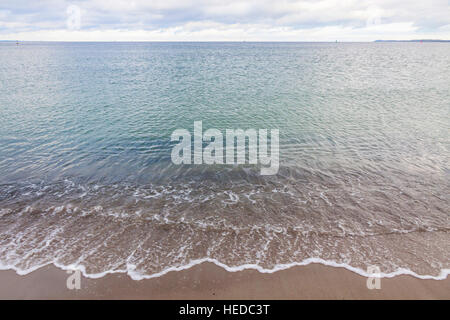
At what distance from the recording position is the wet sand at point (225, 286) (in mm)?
8820

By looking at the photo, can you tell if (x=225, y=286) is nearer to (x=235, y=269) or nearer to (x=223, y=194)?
(x=235, y=269)

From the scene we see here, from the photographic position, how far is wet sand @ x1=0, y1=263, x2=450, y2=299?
28.9 feet

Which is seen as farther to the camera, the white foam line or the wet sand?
the white foam line

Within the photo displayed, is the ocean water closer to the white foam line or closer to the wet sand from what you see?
the white foam line

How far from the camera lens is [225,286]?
30.2ft

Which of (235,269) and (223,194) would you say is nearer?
(235,269)

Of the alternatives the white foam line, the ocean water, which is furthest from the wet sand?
the ocean water

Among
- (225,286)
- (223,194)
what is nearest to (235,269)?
(225,286)

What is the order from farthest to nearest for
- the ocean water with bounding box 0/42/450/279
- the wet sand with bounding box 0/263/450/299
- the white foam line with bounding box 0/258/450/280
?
1. the ocean water with bounding box 0/42/450/279
2. the white foam line with bounding box 0/258/450/280
3. the wet sand with bounding box 0/263/450/299

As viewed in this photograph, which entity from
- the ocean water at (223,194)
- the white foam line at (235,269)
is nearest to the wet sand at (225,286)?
the white foam line at (235,269)

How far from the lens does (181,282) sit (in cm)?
938

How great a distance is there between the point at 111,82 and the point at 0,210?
4500 cm

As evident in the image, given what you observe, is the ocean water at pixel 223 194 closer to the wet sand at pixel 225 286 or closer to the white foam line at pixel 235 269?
the white foam line at pixel 235 269
